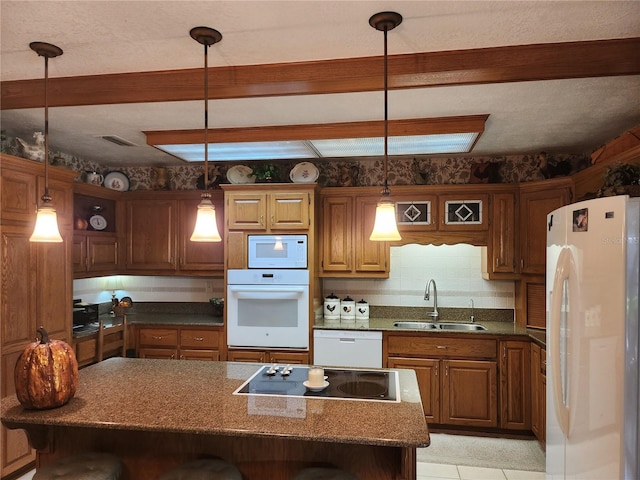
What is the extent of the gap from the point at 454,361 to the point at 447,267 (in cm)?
101

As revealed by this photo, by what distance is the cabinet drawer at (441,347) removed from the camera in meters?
3.73

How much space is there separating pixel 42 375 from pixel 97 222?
2812 millimetres

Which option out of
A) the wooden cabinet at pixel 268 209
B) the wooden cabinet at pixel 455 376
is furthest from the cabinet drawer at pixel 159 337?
the wooden cabinet at pixel 455 376

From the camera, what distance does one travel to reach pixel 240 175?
14.0 ft

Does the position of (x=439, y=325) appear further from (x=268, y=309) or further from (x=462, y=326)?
(x=268, y=309)

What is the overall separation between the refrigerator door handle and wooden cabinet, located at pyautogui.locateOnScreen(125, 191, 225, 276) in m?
3.14

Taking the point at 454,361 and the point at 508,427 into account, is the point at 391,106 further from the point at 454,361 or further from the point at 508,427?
the point at 508,427

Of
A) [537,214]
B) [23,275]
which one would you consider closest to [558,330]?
[537,214]

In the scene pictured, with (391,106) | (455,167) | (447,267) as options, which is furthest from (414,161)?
(391,106)

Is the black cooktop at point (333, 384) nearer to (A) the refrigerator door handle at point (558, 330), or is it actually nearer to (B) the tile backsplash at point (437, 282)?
(A) the refrigerator door handle at point (558, 330)

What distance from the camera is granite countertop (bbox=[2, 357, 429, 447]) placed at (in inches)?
63.5

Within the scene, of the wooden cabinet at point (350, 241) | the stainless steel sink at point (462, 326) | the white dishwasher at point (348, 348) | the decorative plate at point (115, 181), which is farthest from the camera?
the decorative plate at point (115, 181)

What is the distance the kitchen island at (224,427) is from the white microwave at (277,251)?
5.98 ft

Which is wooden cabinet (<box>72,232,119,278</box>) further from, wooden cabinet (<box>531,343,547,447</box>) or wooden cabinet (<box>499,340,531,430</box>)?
wooden cabinet (<box>531,343,547,447</box>)
